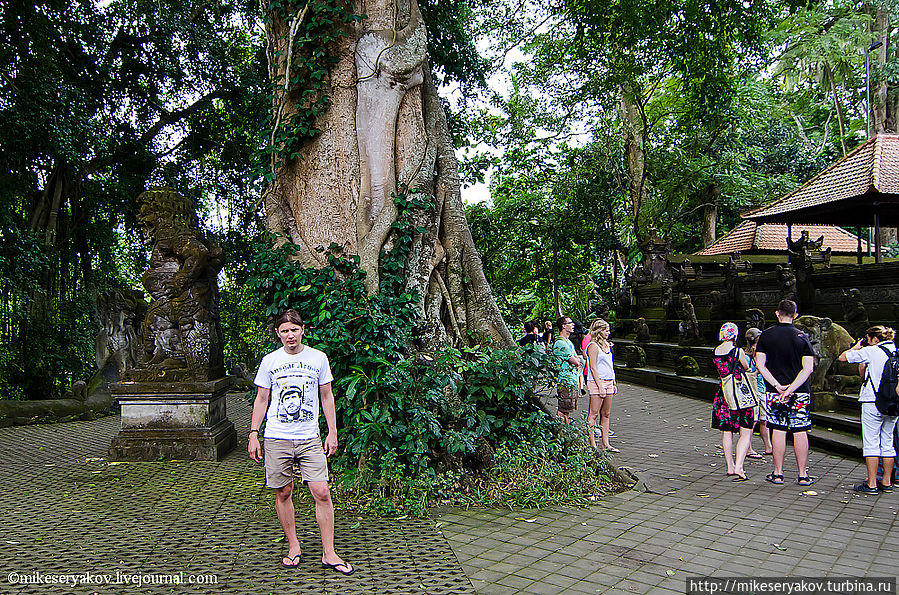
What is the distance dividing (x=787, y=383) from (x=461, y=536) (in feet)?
11.7

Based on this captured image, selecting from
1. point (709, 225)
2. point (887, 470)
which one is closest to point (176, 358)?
point (887, 470)

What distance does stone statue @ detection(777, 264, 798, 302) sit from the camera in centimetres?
1304

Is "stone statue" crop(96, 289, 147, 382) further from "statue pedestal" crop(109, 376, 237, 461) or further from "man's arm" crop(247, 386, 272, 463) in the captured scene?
"man's arm" crop(247, 386, 272, 463)

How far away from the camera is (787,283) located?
43.3 ft

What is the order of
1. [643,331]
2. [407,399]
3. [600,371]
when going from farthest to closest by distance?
[643,331]
[600,371]
[407,399]

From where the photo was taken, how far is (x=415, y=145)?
7145 mm

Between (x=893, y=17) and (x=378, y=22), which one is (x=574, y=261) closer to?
(x=893, y=17)

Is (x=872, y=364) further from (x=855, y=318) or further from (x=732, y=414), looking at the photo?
(x=855, y=318)

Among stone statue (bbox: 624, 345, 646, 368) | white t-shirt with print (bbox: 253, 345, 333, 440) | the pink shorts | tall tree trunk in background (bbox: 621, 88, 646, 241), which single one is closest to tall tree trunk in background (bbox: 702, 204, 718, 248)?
tall tree trunk in background (bbox: 621, 88, 646, 241)

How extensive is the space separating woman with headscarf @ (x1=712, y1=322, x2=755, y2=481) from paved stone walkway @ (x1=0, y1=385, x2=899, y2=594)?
20cm

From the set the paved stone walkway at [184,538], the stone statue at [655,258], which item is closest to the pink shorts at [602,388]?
the paved stone walkway at [184,538]

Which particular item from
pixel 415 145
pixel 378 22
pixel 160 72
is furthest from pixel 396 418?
pixel 160 72

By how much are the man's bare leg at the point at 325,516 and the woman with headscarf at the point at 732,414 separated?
4.27m

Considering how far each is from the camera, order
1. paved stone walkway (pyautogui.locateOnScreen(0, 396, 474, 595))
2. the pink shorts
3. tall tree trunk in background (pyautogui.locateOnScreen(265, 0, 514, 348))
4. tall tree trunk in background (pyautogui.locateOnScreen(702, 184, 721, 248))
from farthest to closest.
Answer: tall tree trunk in background (pyautogui.locateOnScreen(702, 184, 721, 248)) → the pink shorts → tall tree trunk in background (pyautogui.locateOnScreen(265, 0, 514, 348)) → paved stone walkway (pyautogui.locateOnScreen(0, 396, 474, 595))
